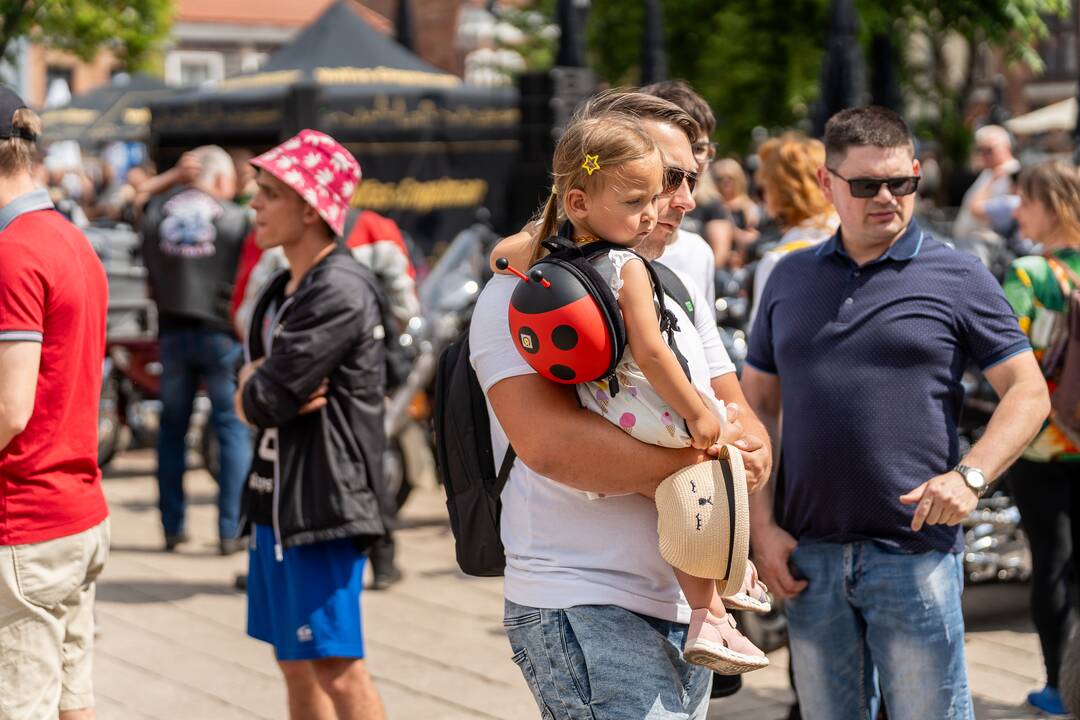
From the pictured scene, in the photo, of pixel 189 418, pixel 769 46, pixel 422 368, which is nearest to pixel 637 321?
pixel 422 368

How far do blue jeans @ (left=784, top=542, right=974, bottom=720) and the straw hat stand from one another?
1.00 metres

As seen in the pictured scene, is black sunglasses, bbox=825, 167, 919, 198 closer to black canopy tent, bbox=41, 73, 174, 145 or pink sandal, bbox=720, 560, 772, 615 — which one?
pink sandal, bbox=720, 560, 772, 615

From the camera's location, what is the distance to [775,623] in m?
6.02

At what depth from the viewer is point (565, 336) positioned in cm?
271

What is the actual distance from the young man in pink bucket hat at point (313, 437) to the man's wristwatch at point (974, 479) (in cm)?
177

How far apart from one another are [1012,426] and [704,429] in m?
1.15

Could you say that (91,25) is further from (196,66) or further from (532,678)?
(196,66)

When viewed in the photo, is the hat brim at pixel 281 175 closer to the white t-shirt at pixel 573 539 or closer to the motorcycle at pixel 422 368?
the white t-shirt at pixel 573 539

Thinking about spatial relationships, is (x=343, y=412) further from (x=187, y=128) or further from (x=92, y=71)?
(x=92, y=71)

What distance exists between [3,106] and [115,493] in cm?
687

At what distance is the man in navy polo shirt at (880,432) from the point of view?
3721 mm

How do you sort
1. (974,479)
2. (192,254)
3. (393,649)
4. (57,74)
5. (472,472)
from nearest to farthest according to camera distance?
(472,472)
(974,479)
(393,649)
(192,254)
(57,74)

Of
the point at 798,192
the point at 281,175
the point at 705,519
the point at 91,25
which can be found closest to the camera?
the point at 705,519

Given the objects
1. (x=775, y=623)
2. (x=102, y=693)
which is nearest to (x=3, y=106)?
(x=102, y=693)
